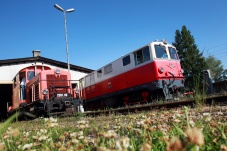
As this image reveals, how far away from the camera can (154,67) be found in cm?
1093

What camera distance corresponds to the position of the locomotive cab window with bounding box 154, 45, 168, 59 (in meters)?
11.5

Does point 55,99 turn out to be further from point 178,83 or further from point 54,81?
point 178,83

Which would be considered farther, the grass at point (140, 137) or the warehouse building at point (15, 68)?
the warehouse building at point (15, 68)

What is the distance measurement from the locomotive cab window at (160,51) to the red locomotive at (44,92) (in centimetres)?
520

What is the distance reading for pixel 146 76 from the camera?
11258 mm

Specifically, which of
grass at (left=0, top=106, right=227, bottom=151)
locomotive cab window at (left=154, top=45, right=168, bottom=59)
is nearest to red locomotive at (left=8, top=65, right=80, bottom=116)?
locomotive cab window at (left=154, top=45, right=168, bottom=59)

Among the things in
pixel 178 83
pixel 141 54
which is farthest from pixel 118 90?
pixel 178 83

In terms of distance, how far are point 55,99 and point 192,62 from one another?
121ft

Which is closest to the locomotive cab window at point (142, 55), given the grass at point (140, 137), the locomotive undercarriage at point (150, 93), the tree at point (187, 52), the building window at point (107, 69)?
the locomotive undercarriage at point (150, 93)

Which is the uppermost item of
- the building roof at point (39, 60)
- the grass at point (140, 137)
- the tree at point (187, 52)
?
the tree at point (187, 52)

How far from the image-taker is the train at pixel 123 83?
35.6 feet

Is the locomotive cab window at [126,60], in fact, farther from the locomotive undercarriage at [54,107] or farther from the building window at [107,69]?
the locomotive undercarriage at [54,107]

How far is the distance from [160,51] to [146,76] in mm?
1708

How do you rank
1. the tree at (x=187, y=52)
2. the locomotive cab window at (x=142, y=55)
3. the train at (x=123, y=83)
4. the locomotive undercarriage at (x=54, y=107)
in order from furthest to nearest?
the tree at (x=187, y=52), the locomotive cab window at (x=142, y=55), the train at (x=123, y=83), the locomotive undercarriage at (x=54, y=107)
